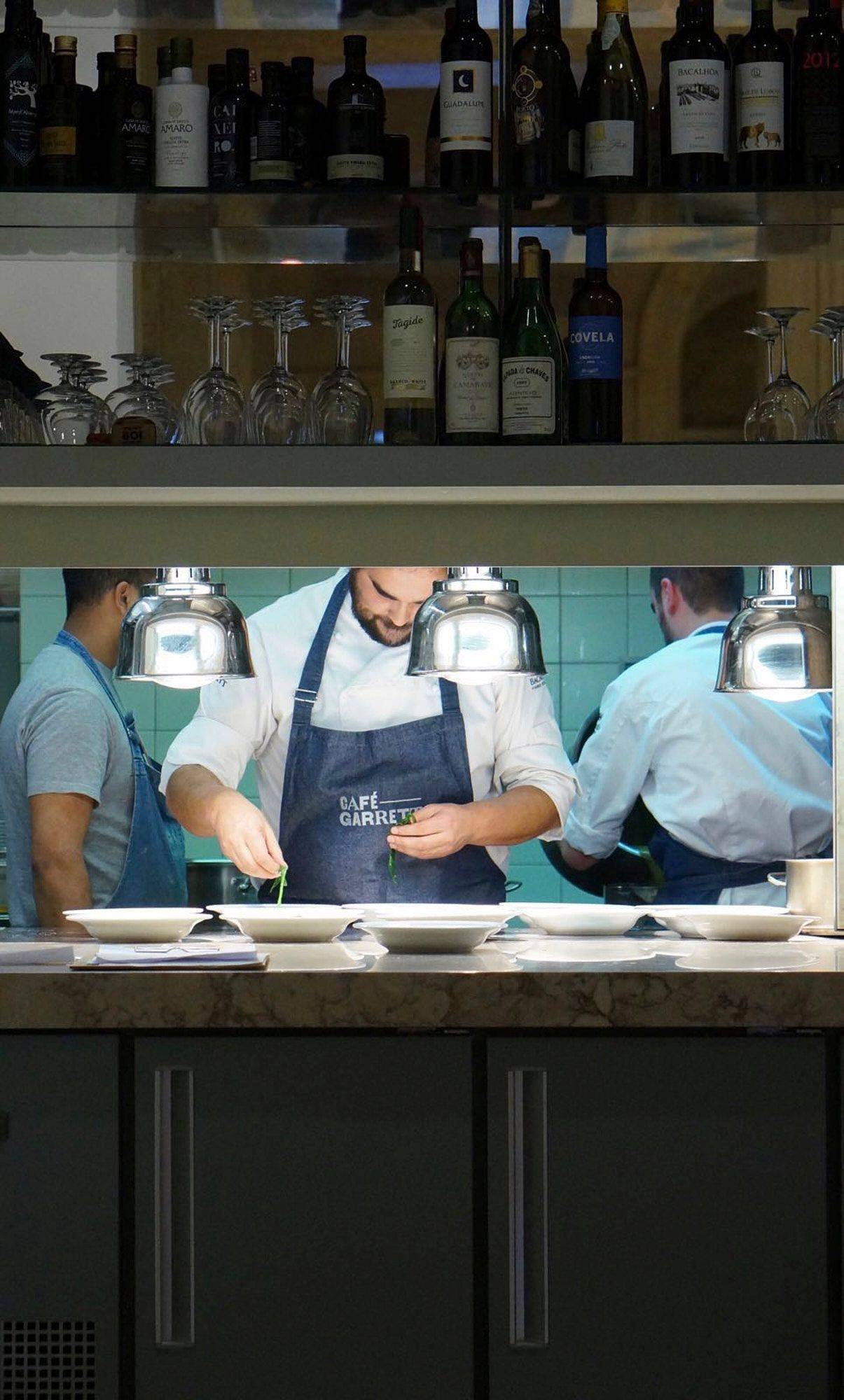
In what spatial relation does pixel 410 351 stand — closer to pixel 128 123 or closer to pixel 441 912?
pixel 128 123

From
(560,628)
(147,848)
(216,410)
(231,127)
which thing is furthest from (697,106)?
(147,848)

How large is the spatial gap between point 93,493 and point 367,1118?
A: 3.48ft

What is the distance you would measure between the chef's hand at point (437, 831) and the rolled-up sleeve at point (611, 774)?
0.57 metres

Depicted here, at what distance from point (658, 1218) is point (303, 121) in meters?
1.78

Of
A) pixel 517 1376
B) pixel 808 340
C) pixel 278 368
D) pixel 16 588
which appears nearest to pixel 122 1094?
pixel 517 1376

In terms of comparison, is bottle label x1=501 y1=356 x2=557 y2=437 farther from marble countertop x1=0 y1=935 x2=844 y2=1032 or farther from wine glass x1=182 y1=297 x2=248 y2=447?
marble countertop x1=0 y1=935 x2=844 y2=1032

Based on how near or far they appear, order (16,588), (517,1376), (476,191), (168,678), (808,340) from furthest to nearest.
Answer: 1. (16,588)
2. (808,340)
3. (168,678)
4. (476,191)
5. (517,1376)

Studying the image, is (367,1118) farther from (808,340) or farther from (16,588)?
Result: (16,588)

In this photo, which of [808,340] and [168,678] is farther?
[808,340]

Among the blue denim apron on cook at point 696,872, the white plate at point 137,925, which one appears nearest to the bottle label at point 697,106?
the white plate at point 137,925

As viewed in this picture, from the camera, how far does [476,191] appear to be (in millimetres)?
2408

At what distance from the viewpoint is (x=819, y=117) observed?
2418 mm

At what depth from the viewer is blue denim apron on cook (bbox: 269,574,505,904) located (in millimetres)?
3752

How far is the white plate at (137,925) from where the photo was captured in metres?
2.43
